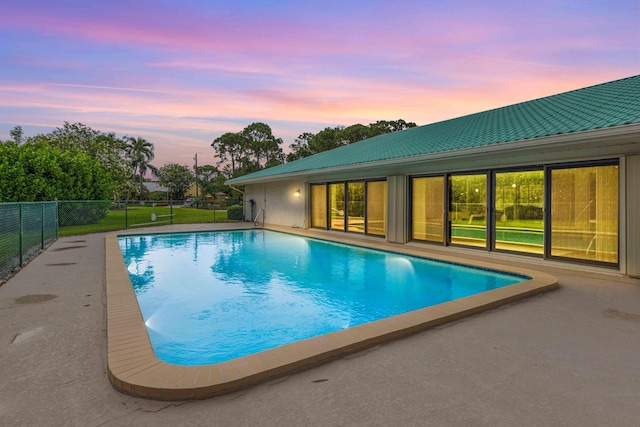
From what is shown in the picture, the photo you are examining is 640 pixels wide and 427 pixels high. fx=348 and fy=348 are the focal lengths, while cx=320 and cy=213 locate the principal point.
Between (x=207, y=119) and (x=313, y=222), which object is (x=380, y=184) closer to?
(x=313, y=222)

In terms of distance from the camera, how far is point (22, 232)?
26.9 feet

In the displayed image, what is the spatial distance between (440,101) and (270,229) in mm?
10635

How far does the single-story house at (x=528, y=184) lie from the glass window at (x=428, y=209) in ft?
0.10

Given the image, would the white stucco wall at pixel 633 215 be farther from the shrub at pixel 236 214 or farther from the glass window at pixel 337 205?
the shrub at pixel 236 214

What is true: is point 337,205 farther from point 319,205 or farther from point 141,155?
point 141,155

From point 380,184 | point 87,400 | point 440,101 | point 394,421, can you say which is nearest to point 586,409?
point 394,421

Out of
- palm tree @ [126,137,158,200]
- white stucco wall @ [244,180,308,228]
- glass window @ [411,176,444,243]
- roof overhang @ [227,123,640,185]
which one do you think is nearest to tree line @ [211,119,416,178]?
palm tree @ [126,137,158,200]

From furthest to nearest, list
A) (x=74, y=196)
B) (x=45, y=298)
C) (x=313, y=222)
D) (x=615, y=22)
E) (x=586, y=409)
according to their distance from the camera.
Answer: (x=74, y=196) → (x=313, y=222) → (x=615, y=22) → (x=45, y=298) → (x=586, y=409)

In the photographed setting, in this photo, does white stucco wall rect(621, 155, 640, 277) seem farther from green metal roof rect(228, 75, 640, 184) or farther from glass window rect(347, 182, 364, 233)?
glass window rect(347, 182, 364, 233)

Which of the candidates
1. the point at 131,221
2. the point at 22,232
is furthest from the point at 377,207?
the point at 131,221

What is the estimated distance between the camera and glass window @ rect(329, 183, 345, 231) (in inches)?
540

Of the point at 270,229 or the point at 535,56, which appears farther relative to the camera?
the point at 270,229

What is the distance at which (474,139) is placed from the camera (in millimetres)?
8195

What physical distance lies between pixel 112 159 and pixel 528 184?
28.8 meters
